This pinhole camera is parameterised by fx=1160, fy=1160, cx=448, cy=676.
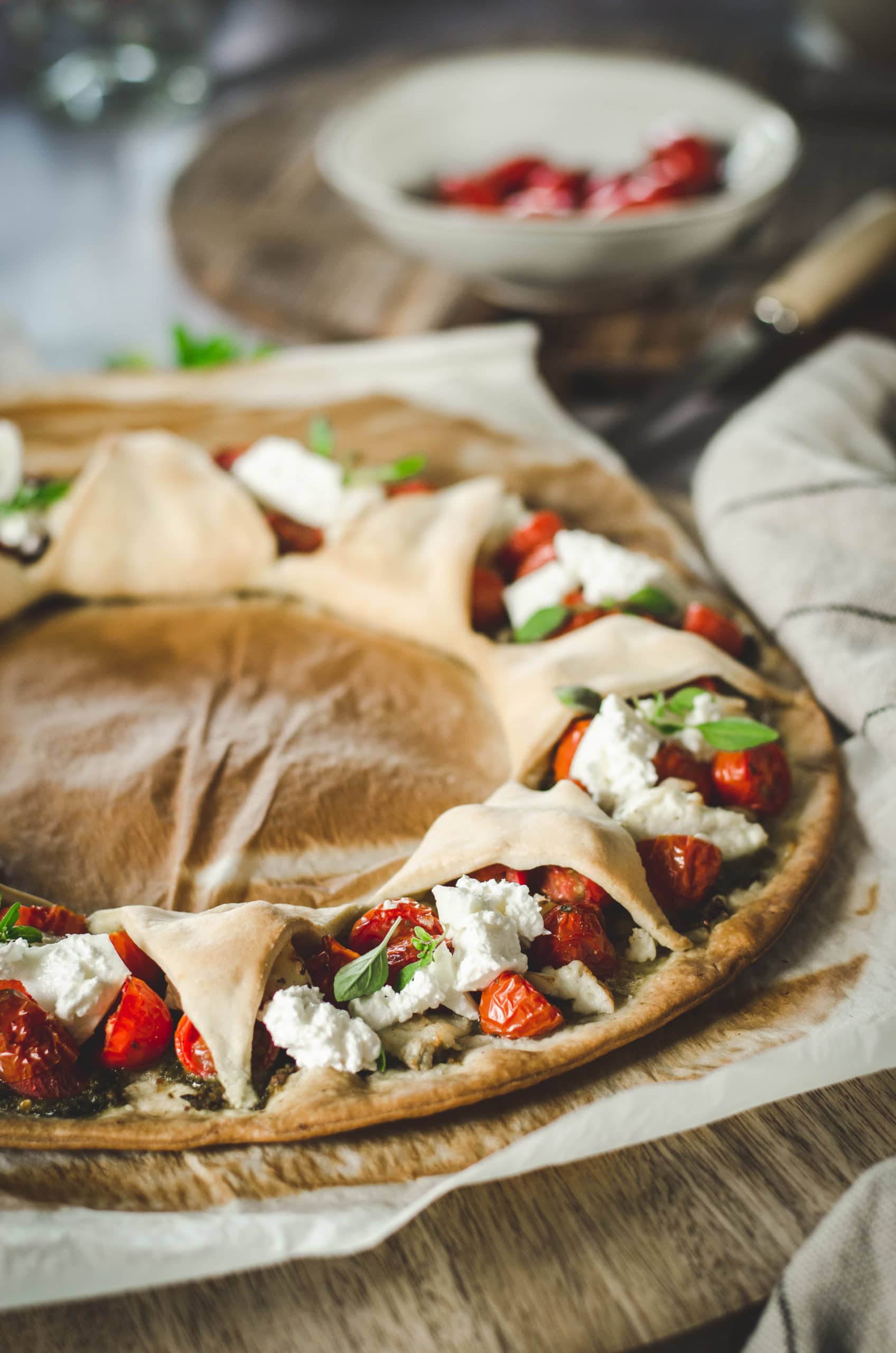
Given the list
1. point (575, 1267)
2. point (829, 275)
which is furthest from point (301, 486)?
point (575, 1267)

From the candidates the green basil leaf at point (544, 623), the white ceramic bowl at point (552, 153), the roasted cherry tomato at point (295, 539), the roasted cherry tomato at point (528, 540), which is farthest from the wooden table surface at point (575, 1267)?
the white ceramic bowl at point (552, 153)

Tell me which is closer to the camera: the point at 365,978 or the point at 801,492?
the point at 365,978

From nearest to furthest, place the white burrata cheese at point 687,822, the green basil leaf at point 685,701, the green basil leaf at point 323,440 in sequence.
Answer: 1. the white burrata cheese at point 687,822
2. the green basil leaf at point 685,701
3. the green basil leaf at point 323,440

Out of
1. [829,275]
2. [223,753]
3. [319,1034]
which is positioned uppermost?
[829,275]

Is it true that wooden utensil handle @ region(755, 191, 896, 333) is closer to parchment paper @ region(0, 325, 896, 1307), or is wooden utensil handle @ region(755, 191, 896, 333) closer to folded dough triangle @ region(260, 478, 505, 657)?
folded dough triangle @ region(260, 478, 505, 657)

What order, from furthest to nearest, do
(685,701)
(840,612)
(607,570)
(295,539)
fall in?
(295,539), (607,570), (840,612), (685,701)

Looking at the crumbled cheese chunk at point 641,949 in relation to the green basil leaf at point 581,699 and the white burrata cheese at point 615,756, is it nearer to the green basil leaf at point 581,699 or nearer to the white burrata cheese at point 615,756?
the white burrata cheese at point 615,756

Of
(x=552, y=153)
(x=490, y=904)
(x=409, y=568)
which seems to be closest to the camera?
(x=490, y=904)

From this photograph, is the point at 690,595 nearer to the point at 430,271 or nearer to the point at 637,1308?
the point at 637,1308

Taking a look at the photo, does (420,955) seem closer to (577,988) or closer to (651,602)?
(577,988)
